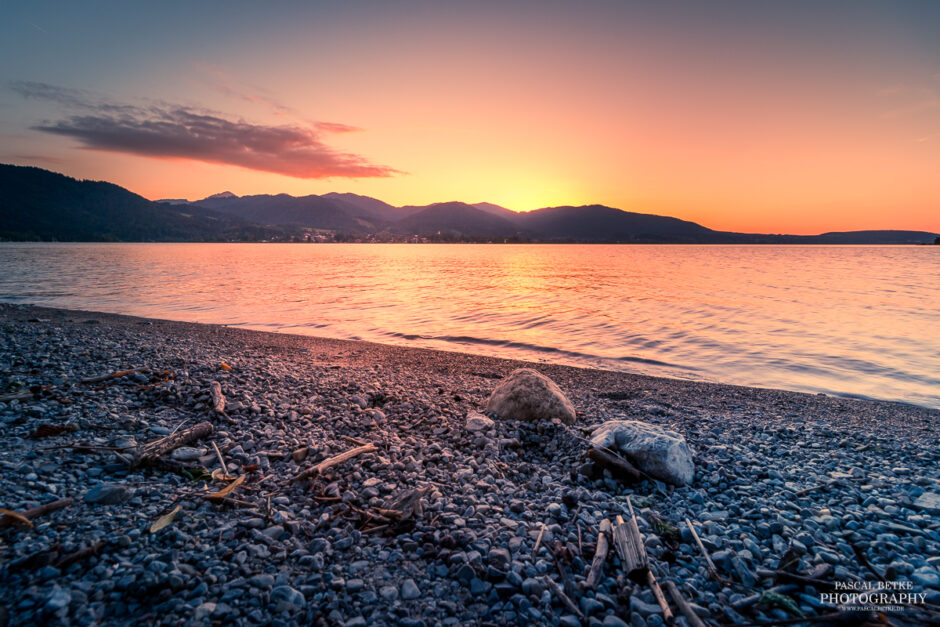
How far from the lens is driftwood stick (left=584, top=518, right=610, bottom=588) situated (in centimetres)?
347

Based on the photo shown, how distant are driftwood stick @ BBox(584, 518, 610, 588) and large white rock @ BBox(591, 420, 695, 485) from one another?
1.42 meters

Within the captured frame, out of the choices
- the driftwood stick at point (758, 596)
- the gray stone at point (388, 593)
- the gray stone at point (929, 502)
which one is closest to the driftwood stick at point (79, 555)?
the gray stone at point (388, 593)

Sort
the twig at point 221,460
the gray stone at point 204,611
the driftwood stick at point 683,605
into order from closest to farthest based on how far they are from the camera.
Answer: the gray stone at point 204,611 → the driftwood stick at point 683,605 → the twig at point 221,460

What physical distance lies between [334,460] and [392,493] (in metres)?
1.01

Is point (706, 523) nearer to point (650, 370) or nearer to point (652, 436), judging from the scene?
point (652, 436)

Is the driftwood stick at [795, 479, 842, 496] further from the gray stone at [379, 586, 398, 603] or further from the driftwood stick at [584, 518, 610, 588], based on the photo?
the gray stone at [379, 586, 398, 603]

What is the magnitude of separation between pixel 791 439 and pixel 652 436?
3.67 metres

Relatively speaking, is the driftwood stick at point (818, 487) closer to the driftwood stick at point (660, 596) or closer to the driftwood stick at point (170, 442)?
the driftwood stick at point (660, 596)

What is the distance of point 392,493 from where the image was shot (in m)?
4.70

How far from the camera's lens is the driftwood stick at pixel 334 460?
488 centimetres

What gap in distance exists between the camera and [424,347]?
1644 centimetres

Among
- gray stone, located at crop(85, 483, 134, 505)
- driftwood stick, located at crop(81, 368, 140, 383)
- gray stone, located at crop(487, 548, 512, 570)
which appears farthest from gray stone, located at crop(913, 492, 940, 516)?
driftwood stick, located at crop(81, 368, 140, 383)

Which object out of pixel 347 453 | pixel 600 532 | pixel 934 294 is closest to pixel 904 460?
pixel 600 532

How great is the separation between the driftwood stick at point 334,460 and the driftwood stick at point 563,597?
2.90 meters
